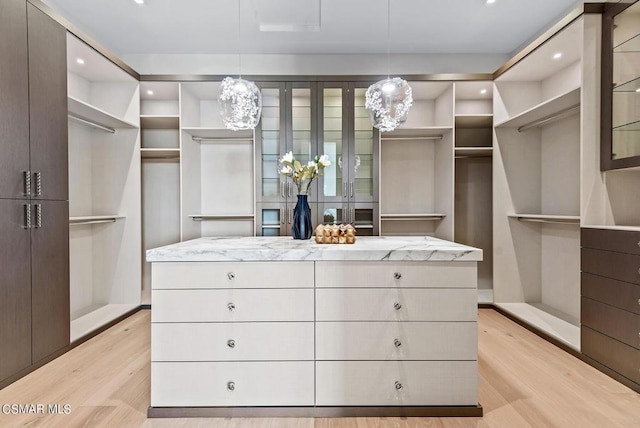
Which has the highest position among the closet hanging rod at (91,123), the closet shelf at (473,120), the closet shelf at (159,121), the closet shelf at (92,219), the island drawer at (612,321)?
the closet shelf at (473,120)

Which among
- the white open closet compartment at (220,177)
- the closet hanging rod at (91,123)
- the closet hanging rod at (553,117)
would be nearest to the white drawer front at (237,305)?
the white open closet compartment at (220,177)

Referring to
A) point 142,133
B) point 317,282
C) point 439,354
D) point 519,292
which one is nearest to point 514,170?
A: point 519,292

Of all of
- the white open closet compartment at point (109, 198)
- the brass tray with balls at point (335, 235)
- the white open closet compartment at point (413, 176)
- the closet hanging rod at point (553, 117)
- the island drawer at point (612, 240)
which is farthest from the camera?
the white open closet compartment at point (413, 176)

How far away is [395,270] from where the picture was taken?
1.84 metres

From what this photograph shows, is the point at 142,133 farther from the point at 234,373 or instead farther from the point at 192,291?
the point at 234,373

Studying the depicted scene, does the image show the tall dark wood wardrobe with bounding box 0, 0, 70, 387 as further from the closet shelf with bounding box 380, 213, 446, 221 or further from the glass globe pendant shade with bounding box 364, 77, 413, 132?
the closet shelf with bounding box 380, 213, 446, 221

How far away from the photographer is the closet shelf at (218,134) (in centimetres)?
372

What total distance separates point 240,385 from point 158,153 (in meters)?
3.01

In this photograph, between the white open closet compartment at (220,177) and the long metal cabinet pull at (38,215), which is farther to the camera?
the white open closet compartment at (220,177)

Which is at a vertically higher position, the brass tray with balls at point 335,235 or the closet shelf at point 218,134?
the closet shelf at point 218,134

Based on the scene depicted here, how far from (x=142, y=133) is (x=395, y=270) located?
11.9 feet

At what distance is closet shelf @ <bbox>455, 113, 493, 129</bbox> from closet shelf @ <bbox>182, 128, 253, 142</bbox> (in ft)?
7.84

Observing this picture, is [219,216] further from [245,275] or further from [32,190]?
[245,275]

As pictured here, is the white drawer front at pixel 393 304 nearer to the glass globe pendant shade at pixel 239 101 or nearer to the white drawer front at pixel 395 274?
the white drawer front at pixel 395 274
